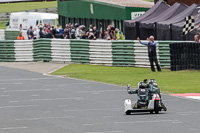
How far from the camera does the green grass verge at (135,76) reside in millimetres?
21533

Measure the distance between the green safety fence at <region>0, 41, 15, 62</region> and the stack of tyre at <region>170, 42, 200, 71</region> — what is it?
11881 millimetres

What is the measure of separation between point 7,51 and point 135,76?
40.1 feet

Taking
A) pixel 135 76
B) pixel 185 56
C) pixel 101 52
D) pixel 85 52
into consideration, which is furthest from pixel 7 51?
pixel 185 56

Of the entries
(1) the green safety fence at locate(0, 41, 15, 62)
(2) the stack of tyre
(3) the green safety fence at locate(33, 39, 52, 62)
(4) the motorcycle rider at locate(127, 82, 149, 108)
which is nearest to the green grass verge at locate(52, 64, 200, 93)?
(2) the stack of tyre

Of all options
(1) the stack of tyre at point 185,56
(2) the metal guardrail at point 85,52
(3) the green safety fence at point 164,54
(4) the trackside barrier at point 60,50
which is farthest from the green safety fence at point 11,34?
(1) the stack of tyre at point 185,56

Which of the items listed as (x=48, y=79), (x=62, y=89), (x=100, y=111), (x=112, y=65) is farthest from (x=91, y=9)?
(x=100, y=111)

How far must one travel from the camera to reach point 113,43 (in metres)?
30.7

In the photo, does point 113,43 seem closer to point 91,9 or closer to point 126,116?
point 126,116

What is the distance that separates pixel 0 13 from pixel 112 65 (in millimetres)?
57495

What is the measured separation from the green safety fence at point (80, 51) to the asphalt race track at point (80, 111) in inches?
317

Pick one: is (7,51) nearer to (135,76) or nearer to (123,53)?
(123,53)

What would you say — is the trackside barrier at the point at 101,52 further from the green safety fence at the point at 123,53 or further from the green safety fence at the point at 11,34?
the green safety fence at the point at 11,34

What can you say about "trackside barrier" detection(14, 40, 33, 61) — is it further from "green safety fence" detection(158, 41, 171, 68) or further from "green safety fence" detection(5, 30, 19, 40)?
"green safety fence" detection(5, 30, 19, 40)

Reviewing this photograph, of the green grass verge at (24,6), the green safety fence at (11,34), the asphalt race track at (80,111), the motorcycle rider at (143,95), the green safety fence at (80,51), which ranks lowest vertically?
the asphalt race track at (80,111)
